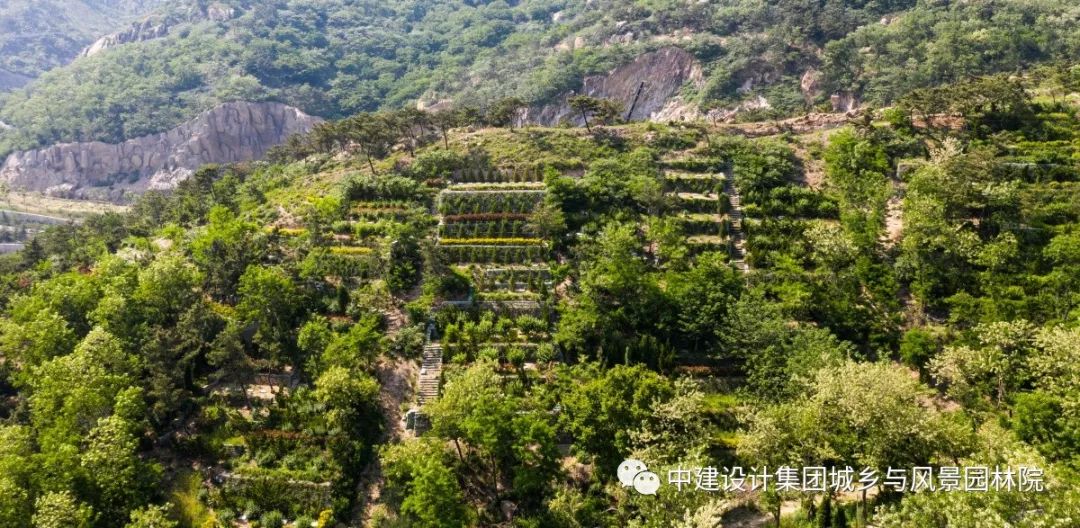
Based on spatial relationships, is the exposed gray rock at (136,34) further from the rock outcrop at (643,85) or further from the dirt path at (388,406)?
the dirt path at (388,406)

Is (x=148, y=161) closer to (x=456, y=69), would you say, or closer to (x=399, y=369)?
(x=456, y=69)

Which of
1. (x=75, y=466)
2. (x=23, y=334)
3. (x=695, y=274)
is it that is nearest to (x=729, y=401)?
(x=695, y=274)

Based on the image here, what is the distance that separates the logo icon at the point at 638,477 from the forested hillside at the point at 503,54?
177ft

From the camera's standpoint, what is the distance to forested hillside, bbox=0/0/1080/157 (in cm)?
7906

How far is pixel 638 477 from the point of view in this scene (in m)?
25.0

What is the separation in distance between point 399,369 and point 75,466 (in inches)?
657

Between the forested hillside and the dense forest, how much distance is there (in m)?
27.8

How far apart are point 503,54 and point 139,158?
87099 millimetres

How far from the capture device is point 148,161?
410 feet

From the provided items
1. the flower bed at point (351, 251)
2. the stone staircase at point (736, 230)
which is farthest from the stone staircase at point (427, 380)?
the stone staircase at point (736, 230)

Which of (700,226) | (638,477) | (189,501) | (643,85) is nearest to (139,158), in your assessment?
(643,85)

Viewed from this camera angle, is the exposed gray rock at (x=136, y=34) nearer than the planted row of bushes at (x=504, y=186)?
No

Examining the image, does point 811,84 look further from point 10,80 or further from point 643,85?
point 10,80

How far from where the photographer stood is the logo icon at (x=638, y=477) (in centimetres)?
2405
